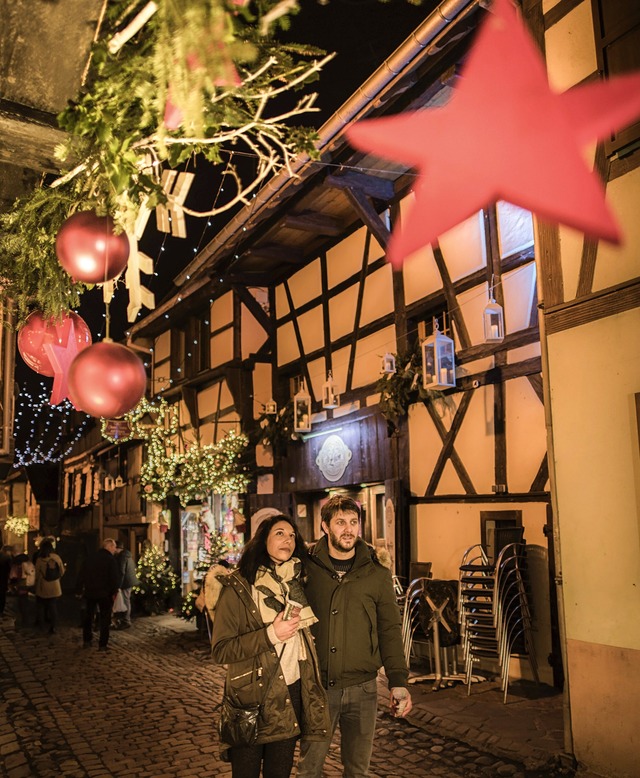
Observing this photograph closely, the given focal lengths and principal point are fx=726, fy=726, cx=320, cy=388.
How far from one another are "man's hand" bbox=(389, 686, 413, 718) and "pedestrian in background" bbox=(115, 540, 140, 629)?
35.0 feet

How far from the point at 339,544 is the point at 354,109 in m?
6.48

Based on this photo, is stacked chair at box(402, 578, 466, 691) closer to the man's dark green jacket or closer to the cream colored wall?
the cream colored wall

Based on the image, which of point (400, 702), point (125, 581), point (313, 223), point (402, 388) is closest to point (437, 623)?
point (402, 388)

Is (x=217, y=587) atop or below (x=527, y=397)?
below

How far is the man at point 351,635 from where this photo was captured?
3.83 metres

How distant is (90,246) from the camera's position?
299 cm

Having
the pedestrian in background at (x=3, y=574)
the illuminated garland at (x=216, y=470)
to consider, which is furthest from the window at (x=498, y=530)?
the pedestrian in background at (x=3, y=574)

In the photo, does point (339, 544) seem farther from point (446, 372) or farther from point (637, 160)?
point (446, 372)

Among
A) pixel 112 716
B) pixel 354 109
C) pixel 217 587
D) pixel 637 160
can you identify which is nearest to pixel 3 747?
pixel 112 716

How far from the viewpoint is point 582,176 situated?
2834mm

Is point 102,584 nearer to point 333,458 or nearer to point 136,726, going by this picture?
point 333,458

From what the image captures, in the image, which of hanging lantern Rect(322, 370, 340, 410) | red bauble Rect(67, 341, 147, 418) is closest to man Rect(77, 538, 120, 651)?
hanging lantern Rect(322, 370, 340, 410)

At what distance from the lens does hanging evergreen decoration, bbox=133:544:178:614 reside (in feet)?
52.1

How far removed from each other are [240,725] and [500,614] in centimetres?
480
